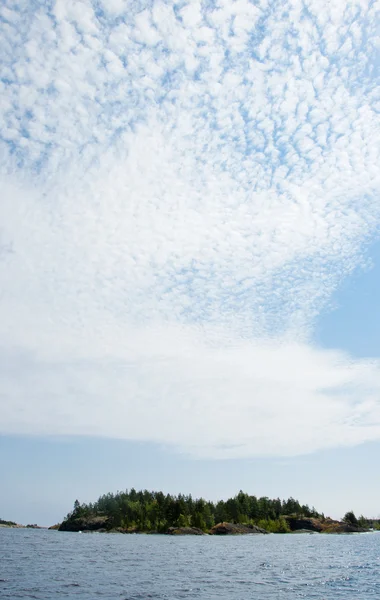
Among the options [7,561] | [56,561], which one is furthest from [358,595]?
[7,561]

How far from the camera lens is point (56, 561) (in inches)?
2891

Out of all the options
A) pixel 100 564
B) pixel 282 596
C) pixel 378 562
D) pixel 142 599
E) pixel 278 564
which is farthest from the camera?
pixel 378 562

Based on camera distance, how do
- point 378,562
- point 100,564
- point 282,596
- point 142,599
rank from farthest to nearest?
point 378,562 → point 100,564 → point 282,596 → point 142,599

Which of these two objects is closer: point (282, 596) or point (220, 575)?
point (282, 596)

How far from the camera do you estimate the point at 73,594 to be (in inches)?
1660

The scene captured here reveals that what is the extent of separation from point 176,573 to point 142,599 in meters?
21.6

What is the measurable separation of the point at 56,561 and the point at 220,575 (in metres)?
29.4

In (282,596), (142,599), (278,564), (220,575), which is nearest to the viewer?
(142,599)

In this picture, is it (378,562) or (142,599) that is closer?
(142,599)

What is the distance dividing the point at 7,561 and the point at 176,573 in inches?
1180

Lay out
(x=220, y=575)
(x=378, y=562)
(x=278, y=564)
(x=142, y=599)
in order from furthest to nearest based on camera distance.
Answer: (x=378, y=562)
(x=278, y=564)
(x=220, y=575)
(x=142, y=599)

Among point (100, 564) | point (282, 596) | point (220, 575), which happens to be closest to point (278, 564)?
point (220, 575)

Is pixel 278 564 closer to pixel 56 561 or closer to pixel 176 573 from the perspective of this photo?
pixel 176 573

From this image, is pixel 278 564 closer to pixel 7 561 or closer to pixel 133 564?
pixel 133 564
